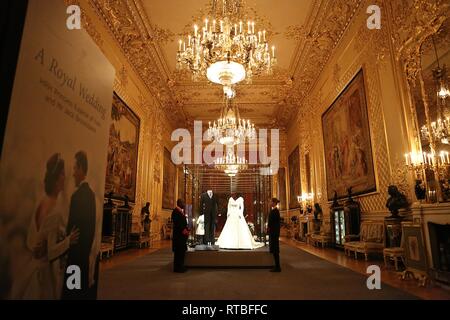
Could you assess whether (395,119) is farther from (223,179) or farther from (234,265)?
(223,179)

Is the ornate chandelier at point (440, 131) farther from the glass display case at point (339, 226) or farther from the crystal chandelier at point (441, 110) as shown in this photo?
the glass display case at point (339, 226)

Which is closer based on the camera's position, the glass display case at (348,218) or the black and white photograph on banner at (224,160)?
the black and white photograph on banner at (224,160)

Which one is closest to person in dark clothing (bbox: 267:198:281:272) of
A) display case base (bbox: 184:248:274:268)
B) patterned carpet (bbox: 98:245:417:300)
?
patterned carpet (bbox: 98:245:417:300)

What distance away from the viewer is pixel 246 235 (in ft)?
26.2

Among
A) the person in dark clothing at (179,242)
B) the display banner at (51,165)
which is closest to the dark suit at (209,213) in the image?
the person in dark clothing at (179,242)

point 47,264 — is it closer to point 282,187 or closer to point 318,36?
point 318,36

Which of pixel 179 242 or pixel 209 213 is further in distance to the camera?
pixel 209 213

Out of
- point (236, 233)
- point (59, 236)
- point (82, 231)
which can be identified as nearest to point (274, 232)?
point (236, 233)

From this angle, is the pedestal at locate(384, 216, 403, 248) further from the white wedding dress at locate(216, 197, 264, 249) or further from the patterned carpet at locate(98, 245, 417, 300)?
the white wedding dress at locate(216, 197, 264, 249)

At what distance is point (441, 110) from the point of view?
15.3 ft

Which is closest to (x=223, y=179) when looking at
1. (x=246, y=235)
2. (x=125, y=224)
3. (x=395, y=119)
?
(x=246, y=235)

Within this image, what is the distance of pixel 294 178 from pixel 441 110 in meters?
11.3

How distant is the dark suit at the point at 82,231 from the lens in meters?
1.88

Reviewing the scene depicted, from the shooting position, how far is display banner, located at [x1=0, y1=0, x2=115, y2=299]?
1.34 metres
